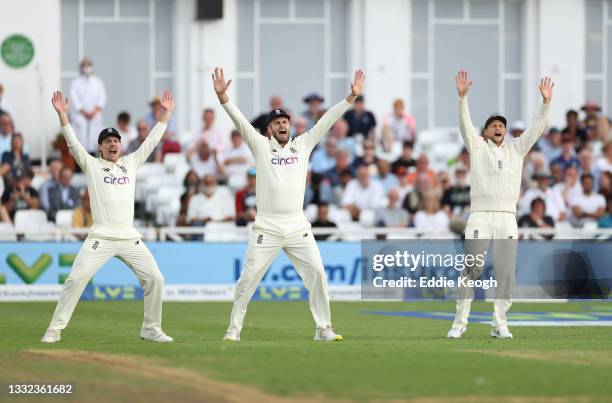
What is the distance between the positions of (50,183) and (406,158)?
270 inches

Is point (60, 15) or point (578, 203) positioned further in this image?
point (60, 15)

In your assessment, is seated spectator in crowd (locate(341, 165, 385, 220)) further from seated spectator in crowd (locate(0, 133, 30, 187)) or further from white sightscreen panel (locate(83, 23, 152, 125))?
white sightscreen panel (locate(83, 23, 152, 125))

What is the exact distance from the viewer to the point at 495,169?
1620 cm

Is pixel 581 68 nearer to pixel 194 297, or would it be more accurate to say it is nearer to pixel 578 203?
pixel 578 203

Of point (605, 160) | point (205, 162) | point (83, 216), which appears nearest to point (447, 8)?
point (605, 160)

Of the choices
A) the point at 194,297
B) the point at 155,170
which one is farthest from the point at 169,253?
the point at 155,170

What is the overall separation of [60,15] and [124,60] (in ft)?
5.41

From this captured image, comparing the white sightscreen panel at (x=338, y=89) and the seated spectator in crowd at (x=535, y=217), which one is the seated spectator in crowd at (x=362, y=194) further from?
the white sightscreen panel at (x=338, y=89)

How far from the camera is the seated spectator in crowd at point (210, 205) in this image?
26.0 meters

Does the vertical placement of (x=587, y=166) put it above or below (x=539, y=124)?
below

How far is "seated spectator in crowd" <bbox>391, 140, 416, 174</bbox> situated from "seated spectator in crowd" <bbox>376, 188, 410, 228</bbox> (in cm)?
208

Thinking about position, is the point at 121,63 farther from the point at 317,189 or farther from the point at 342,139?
the point at 317,189

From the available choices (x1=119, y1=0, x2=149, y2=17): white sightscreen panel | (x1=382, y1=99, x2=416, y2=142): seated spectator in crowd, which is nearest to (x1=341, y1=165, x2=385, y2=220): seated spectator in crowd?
(x1=382, y1=99, x2=416, y2=142): seated spectator in crowd

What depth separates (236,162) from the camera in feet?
92.0
